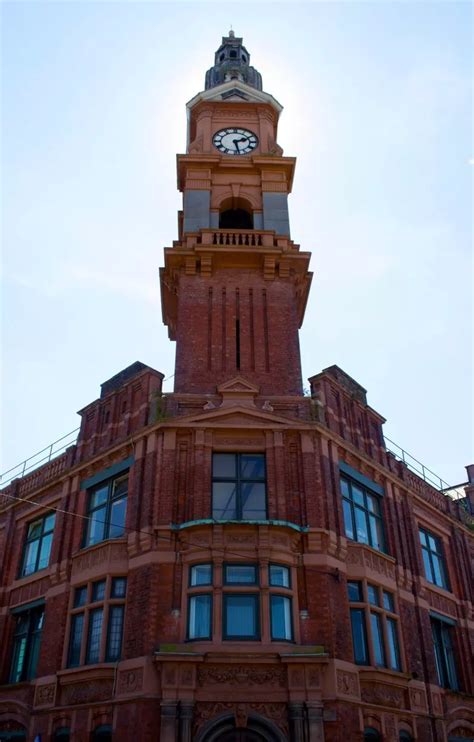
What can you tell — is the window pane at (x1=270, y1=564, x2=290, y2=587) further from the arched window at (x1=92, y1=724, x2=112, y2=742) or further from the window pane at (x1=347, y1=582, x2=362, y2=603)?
the arched window at (x1=92, y1=724, x2=112, y2=742)

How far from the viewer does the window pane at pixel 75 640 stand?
75.6 ft

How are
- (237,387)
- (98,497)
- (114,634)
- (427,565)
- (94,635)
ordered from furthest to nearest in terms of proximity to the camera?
(427,565) → (98,497) → (237,387) → (94,635) → (114,634)

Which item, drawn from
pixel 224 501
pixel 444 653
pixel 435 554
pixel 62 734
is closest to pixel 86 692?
pixel 62 734

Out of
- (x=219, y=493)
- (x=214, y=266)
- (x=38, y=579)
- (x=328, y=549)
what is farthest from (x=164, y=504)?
(x=214, y=266)

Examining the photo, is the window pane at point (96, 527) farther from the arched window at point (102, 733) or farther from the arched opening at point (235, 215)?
the arched opening at point (235, 215)

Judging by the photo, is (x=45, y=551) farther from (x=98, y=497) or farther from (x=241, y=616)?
(x=241, y=616)

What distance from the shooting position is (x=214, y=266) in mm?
31172

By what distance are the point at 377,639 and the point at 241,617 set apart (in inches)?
209

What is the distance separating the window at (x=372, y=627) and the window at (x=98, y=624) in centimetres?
744

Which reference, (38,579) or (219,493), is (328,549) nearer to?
(219,493)

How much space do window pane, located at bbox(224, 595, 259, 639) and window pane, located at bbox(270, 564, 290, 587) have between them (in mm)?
828

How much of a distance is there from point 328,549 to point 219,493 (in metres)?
3.98

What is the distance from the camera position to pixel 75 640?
23484mm

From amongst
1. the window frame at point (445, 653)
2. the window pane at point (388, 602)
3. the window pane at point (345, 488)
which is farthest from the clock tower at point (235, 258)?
the window frame at point (445, 653)
